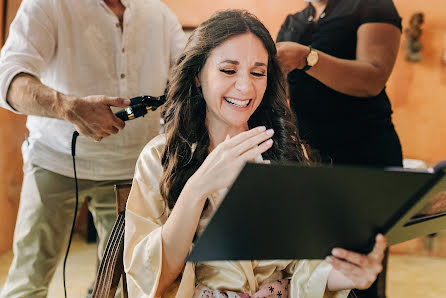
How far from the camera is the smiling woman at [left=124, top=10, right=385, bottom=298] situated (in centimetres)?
111

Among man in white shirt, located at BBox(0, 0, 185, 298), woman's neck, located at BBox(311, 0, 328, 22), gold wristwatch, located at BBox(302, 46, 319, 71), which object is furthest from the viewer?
woman's neck, located at BBox(311, 0, 328, 22)

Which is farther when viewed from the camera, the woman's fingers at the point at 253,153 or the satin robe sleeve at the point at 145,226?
the satin robe sleeve at the point at 145,226

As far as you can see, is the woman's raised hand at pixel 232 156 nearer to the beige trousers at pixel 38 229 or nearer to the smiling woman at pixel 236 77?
the smiling woman at pixel 236 77

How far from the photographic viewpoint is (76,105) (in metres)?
1.34

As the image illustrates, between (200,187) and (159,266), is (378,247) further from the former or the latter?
(159,266)

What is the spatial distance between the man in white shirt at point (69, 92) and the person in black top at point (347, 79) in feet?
1.98

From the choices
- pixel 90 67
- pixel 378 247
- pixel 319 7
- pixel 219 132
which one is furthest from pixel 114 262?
pixel 319 7

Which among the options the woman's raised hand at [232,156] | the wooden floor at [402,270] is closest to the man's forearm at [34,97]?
the woman's raised hand at [232,156]

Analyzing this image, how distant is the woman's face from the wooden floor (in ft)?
6.37

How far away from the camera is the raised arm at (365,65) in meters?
1.60

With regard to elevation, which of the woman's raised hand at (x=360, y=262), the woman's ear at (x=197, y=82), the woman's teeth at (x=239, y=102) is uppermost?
the woman's ear at (x=197, y=82)

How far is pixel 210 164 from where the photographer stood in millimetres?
1023

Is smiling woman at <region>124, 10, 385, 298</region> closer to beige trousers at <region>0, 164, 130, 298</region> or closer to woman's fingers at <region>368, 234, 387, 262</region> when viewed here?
woman's fingers at <region>368, 234, 387, 262</region>

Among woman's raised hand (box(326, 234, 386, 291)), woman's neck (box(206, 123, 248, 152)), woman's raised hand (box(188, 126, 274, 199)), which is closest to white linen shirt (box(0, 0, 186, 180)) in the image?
woman's neck (box(206, 123, 248, 152))
